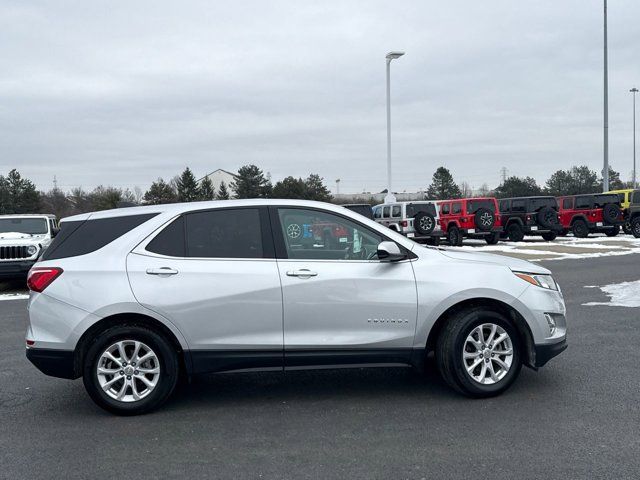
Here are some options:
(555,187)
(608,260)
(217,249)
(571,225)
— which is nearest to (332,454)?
(217,249)

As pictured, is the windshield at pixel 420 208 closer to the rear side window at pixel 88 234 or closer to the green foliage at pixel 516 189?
the rear side window at pixel 88 234

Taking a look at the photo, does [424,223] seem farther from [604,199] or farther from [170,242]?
[170,242]

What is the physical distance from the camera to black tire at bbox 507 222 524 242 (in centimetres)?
2656

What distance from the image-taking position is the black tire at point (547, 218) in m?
25.8

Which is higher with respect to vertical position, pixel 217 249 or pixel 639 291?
pixel 217 249

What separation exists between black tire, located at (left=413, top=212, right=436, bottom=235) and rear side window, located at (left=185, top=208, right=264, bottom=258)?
18836 mm

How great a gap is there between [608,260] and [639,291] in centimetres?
722

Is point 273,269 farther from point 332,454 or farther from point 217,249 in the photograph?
Result: point 332,454

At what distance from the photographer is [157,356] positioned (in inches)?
199

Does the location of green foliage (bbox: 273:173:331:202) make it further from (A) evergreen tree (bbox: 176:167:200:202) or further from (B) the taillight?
(B) the taillight

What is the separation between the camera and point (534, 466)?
3.95 metres

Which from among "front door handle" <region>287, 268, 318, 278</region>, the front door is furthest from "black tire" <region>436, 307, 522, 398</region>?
"front door handle" <region>287, 268, 318, 278</region>

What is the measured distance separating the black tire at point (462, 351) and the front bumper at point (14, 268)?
10.8m

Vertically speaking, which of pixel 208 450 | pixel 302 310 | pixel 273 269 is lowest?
pixel 208 450
